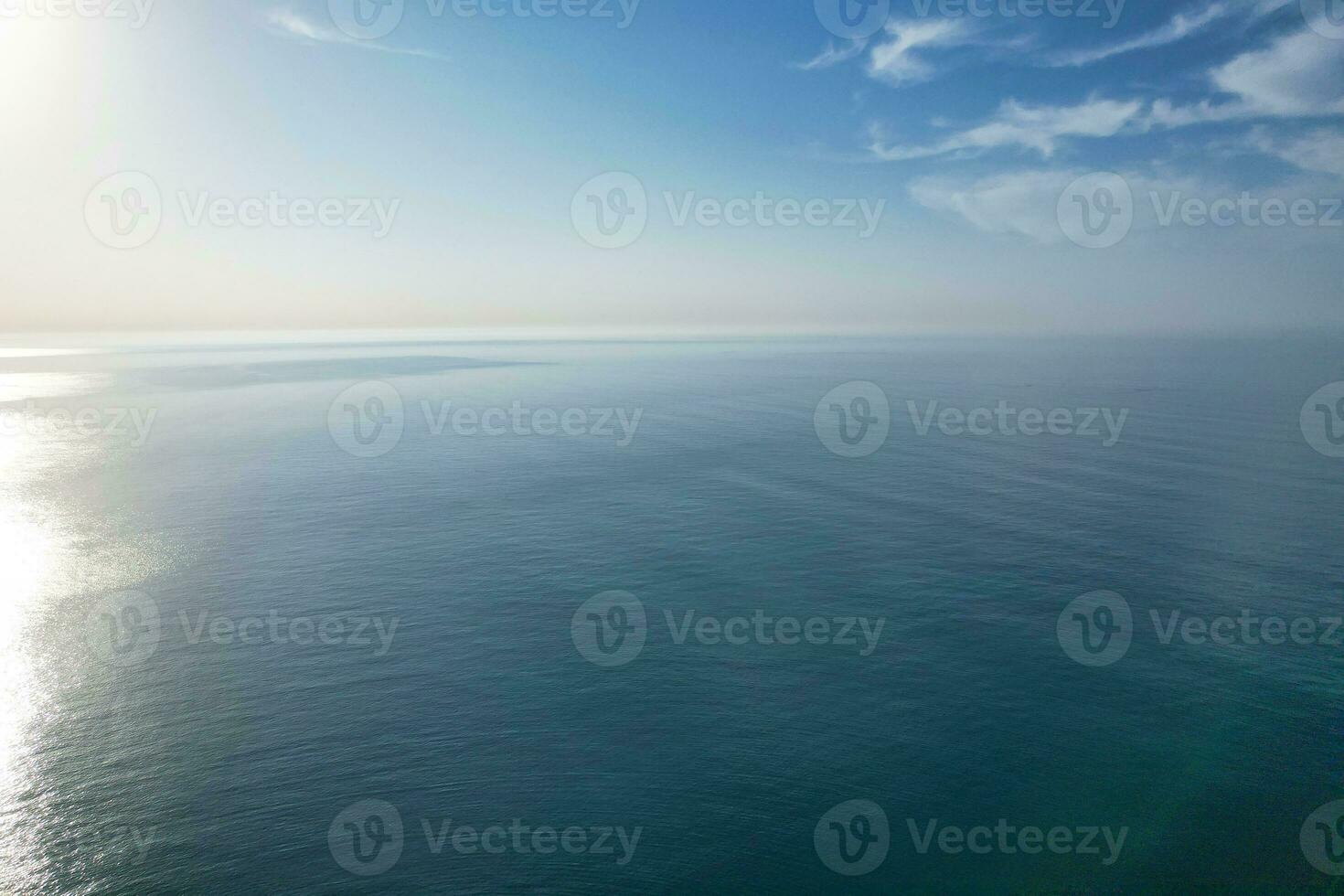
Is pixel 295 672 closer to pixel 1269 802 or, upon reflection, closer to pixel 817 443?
pixel 1269 802

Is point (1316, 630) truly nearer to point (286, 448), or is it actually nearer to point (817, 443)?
point (817, 443)

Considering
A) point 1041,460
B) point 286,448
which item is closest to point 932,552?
point 1041,460

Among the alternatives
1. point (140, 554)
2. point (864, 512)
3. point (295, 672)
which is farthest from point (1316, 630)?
point (140, 554)

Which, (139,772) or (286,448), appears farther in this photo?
(286,448)

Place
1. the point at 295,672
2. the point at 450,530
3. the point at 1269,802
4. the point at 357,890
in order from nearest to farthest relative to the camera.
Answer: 1. the point at 357,890
2. the point at 1269,802
3. the point at 295,672
4. the point at 450,530

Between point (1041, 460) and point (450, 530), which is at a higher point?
point (1041, 460)

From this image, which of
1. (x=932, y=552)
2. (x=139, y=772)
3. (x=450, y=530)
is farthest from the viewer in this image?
(x=450, y=530)

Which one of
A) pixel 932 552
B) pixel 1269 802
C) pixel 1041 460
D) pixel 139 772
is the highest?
pixel 1041 460
